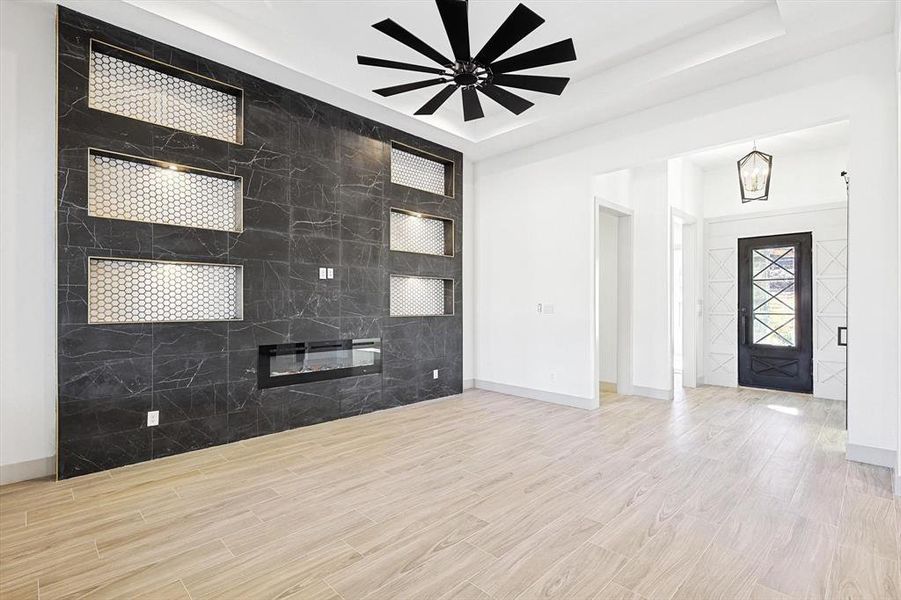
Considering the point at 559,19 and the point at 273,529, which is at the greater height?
the point at 559,19

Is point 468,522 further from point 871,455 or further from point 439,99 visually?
point 871,455

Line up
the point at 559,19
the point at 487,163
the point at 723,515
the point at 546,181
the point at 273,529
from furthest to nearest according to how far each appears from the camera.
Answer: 1. the point at 487,163
2. the point at 546,181
3. the point at 559,19
4. the point at 723,515
5. the point at 273,529

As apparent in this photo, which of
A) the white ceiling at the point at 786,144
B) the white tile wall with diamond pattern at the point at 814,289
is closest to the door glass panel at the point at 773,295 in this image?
the white tile wall with diamond pattern at the point at 814,289

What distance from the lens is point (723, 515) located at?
2.71 metres

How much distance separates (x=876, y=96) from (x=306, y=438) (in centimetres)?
569

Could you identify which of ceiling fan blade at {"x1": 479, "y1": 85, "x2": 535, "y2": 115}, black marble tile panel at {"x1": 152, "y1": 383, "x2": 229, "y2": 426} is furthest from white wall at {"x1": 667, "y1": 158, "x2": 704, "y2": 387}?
black marble tile panel at {"x1": 152, "y1": 383, "x2": 229, "y2": 426}

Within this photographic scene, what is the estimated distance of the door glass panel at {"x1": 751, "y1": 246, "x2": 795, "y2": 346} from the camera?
254 inches

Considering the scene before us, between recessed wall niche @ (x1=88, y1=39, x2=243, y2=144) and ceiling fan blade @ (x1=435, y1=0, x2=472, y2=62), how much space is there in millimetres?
2353

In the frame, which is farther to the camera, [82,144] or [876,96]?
[876,96]

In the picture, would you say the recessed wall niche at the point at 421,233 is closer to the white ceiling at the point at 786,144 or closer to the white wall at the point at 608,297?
the white wall at the point at 608,297

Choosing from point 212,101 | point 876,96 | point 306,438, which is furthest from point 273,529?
point 876,96

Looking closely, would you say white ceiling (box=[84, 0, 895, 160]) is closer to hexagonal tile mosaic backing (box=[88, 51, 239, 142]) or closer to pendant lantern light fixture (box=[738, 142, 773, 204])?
hexagonal tile mosaic backing (box=[88, 51, 239, 142])

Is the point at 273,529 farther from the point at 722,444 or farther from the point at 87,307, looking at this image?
the point at 722,444

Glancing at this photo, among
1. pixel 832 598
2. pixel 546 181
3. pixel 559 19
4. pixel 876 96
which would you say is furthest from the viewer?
pixel 546 181
